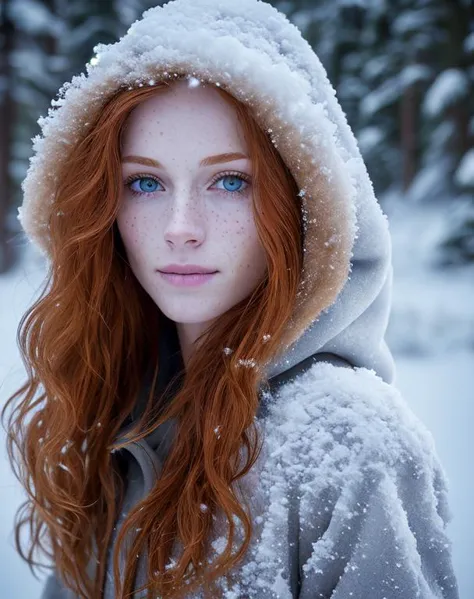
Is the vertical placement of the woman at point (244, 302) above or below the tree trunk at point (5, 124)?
below

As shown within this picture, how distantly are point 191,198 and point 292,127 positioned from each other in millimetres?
300

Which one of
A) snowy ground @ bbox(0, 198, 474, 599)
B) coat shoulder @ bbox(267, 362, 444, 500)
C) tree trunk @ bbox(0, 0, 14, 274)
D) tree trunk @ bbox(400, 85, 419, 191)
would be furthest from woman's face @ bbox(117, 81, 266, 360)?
tree trunk @ bbox(400, 85, 419, 191)

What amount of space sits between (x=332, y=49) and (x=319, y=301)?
16.4 metres

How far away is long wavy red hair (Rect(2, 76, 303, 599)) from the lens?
1266 mm

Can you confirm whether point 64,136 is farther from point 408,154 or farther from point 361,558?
point 408,154

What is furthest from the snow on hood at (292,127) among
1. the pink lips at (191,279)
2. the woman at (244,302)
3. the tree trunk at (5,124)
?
the tree trunk at (5,124)

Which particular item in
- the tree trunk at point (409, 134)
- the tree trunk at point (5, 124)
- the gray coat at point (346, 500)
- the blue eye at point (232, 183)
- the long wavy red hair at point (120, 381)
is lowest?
the gray coat at point (346, 500)

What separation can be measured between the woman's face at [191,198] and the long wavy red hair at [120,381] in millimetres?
38

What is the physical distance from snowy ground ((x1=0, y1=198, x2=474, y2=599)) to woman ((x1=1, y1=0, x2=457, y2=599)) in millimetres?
469

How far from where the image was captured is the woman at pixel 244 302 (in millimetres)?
1139

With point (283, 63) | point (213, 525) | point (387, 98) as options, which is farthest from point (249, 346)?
point (387, 98)

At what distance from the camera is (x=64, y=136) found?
1.41 metres

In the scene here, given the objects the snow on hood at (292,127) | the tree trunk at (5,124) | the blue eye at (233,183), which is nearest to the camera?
→ the snow on hood at (292,127)

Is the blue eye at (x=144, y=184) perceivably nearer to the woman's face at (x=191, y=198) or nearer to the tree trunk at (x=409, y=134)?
the woman's face at (x=191, y=198)
